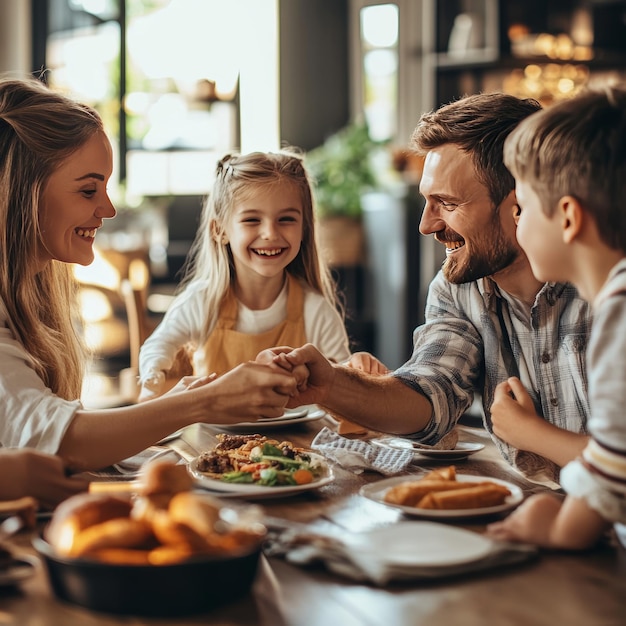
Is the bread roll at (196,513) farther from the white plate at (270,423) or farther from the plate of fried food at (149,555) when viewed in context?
the white plate at (270,423)

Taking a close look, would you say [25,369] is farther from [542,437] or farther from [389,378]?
[542,437]

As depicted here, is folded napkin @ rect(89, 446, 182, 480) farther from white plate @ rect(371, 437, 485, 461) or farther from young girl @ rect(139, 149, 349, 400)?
young girl @ rect(139, 149, 349, 400)

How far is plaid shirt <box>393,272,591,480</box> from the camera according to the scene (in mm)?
1808

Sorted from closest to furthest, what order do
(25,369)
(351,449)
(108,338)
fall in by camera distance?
(25,369) → (351,449) → (108,338)

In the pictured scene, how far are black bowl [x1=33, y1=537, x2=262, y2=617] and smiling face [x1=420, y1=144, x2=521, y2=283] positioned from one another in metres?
1.06

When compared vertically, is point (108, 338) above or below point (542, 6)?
below

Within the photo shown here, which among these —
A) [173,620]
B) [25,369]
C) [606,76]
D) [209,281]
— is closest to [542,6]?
[606,76]

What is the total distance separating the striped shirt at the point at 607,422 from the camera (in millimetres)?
1088

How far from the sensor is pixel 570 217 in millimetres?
1242

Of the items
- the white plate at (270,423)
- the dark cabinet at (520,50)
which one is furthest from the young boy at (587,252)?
the dark cabinet at (520,50)

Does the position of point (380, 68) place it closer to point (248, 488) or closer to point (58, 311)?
point (58, 311)

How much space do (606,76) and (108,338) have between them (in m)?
3.84

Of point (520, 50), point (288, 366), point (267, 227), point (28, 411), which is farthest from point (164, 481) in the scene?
point (520, 50)

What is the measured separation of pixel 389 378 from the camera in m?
1.90
